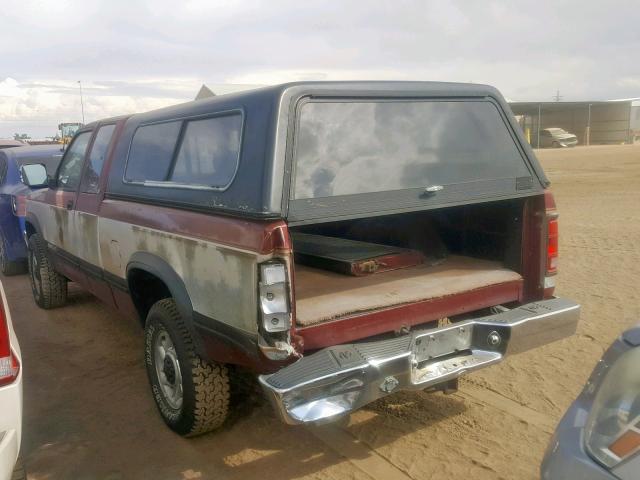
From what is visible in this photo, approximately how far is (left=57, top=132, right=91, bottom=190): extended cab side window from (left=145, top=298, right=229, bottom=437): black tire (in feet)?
6.79

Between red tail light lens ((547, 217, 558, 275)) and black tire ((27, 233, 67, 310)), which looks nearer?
red tail light lens ((547, 217, 558, 275))

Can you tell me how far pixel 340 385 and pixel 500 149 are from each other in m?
1.85

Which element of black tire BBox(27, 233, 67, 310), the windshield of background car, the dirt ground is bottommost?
the dirt ground

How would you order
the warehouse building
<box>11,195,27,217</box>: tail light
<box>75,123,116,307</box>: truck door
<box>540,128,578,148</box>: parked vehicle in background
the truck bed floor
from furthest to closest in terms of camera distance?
the warehouse building, <box>540,128,578,148</box>: parked vehicle in background, <box>11,195,27,217</box>: tail light, <box>75,123,116,307</box>: truck door, the truck bed floor

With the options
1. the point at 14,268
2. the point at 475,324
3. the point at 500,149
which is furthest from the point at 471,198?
the point at 14,268

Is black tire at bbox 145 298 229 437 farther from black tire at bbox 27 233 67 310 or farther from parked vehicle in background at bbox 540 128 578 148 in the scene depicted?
parked vehicle in background at bbox 540 128 578 148

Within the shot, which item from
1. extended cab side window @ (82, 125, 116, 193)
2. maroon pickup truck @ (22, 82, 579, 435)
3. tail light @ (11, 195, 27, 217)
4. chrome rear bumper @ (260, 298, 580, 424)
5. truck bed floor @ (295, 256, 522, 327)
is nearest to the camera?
chrome rear bumper @ (260, 298, 580, 424)

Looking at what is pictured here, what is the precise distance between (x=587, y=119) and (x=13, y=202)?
4465cm

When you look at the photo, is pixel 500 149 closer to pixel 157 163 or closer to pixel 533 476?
pixel 533 476

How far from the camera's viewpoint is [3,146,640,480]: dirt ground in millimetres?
3324

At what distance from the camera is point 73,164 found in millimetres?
5527

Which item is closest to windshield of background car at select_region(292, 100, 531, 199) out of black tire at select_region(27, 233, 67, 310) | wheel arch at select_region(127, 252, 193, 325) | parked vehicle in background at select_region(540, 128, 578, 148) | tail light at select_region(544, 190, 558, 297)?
tail light at select_region(544, 190, 558, 297)

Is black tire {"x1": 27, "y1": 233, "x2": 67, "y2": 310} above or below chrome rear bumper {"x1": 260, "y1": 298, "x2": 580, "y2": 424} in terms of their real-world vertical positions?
below

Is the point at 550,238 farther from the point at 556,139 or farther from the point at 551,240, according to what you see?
the point at 556,139
